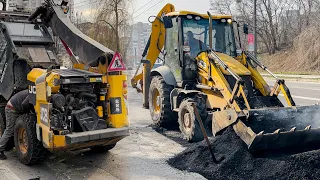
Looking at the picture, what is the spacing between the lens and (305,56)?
3669cm

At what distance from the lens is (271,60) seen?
45125 millimetres

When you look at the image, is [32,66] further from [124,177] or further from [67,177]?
[124,177]

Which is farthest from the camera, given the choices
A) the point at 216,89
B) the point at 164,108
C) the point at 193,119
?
the point at 164,108

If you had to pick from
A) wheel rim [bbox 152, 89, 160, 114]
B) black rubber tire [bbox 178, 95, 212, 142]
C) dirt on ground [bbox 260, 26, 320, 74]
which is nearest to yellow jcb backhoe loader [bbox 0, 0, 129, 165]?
black rubber tire [bbox 178, 95, 212, 142]

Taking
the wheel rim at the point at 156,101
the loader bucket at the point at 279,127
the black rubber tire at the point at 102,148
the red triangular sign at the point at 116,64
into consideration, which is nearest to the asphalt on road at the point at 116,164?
the black rubber tire at the point at 102,148

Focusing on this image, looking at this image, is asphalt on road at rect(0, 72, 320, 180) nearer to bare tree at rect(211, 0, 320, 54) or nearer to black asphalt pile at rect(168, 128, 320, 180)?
black asphalt pile at rect(168, 128, 320, 180)

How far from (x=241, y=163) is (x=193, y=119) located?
1.84m

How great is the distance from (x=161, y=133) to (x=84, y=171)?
9.70ft

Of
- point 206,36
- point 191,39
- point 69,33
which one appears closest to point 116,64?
point 69,33

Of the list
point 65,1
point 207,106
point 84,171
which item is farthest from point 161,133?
point 65,1

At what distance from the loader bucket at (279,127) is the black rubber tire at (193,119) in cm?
143

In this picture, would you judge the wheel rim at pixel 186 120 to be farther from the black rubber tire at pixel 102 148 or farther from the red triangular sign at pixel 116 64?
the red triangular sign at pixel 116 64

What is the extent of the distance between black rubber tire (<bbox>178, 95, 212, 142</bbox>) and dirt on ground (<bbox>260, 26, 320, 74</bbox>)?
96.7ft

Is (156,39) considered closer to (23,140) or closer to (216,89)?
(216,89)
